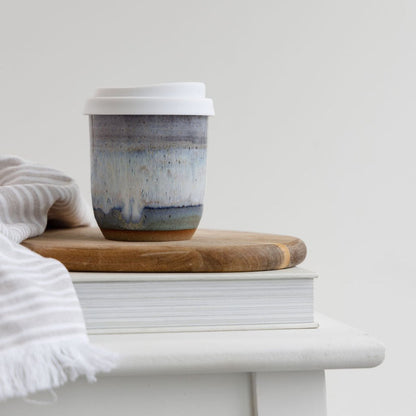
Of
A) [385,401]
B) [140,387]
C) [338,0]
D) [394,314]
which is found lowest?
[385,401]

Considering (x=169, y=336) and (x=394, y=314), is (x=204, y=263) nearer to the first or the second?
(x=169, y=336)

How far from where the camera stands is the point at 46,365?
0.56m

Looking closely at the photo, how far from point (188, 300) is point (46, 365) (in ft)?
0.43

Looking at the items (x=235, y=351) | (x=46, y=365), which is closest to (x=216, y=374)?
(x=235, y=351)

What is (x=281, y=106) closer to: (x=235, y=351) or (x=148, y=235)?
(x=148, y=235)

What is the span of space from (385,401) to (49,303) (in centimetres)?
97

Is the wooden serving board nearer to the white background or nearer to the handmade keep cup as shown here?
the handmade keep cup

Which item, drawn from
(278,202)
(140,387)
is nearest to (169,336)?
(140,387)

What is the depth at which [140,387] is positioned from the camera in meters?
0.63

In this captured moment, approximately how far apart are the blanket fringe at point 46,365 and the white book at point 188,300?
0.06 m

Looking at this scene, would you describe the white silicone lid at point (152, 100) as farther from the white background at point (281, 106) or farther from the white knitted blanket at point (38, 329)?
the white background at point (281, 106)

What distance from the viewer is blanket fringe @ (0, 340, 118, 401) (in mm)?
547

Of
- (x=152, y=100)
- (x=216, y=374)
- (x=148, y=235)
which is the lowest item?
(x=216, y=374)

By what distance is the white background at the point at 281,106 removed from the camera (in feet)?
4.42
